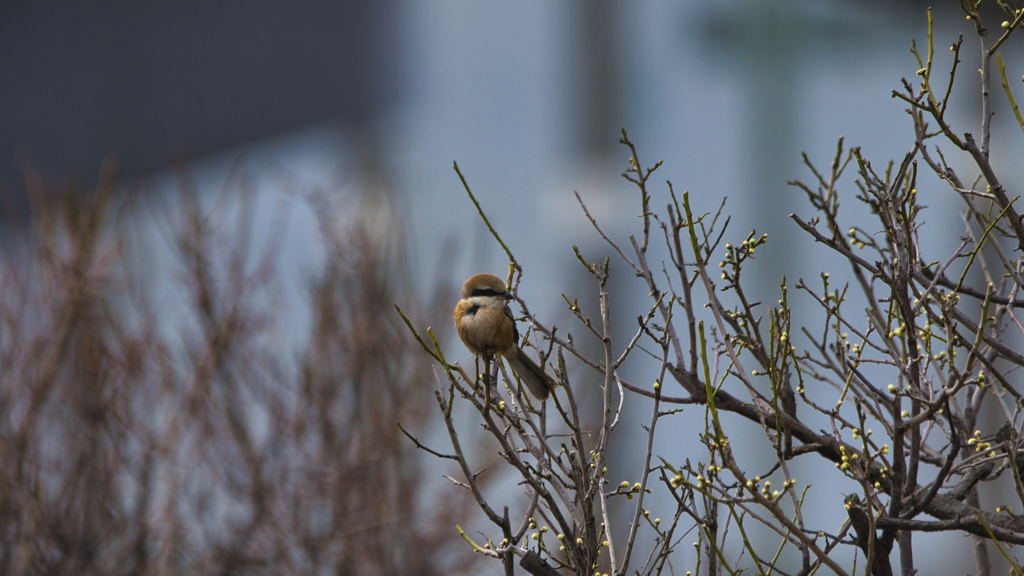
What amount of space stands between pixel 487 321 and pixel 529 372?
245 millimetres

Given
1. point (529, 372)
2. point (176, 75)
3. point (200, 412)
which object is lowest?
point (529, 372)

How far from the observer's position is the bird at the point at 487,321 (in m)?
2.80

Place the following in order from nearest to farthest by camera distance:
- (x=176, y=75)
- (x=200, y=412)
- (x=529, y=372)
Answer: (x=529, y=372) < (x=200, y=412) < (x=176, y=75)

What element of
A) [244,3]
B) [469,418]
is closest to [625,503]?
[469,418]

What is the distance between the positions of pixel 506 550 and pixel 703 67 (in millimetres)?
8571

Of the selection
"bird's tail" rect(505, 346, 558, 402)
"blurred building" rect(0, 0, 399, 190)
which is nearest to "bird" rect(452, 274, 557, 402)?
"bird's tail" rect(505, 346, 558, 402)

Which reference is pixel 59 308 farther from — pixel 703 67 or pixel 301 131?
pixel 703 67

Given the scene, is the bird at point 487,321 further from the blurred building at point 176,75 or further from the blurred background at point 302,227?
the blurred building at point 176,75

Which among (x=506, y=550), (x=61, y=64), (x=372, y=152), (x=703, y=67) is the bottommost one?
(x=506, y=550)

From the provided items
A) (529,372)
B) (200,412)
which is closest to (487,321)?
(529,372)

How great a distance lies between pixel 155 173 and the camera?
10094 mm

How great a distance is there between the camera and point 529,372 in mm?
2922

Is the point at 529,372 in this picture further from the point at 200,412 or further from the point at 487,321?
the point at 200,412

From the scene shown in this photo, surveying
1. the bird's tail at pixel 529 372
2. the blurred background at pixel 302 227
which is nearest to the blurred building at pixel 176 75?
the blurred background at pixel 302 227
